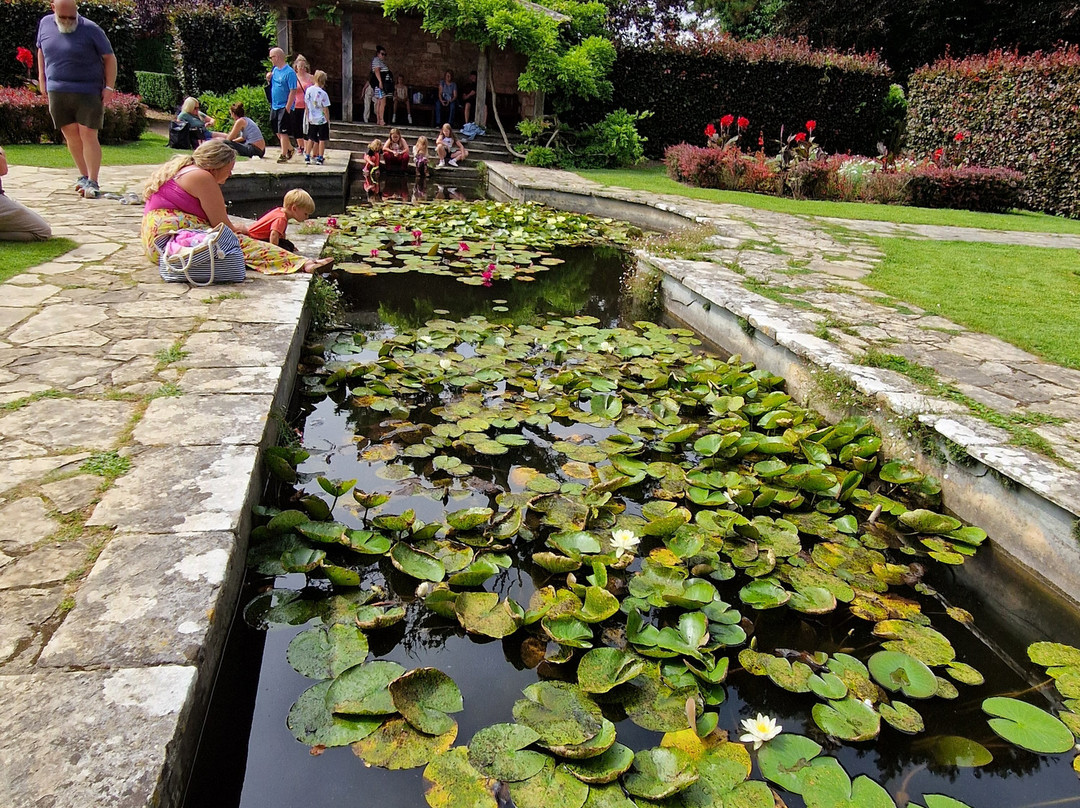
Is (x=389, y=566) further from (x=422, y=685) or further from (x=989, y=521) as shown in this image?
(x=989, y=521)

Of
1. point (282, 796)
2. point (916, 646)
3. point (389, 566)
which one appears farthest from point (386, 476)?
point (916, 646)

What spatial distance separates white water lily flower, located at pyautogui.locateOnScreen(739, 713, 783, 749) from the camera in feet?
5.11

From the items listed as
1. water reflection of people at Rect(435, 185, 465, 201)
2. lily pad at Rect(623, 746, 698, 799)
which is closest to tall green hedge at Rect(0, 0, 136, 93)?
water reflection of people at Rect(435, 185, 465, 201)

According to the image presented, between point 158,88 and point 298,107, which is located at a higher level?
point 158,88

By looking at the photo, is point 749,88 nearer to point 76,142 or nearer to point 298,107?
point 298,107

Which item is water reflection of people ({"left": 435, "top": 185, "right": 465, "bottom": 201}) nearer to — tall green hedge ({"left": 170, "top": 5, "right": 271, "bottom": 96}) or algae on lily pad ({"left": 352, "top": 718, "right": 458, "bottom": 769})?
tall green hedge ({"left": 170, "top": 5, "right": 271, "bottom": 96})

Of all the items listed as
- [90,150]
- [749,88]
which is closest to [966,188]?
[749,88]

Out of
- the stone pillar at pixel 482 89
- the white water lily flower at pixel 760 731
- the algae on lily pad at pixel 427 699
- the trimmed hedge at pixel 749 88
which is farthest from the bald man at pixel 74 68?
the trimmed hedge at pixel 749 88

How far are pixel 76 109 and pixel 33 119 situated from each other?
5007 millimetres

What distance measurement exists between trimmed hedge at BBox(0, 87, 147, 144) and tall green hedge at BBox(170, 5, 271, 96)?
4829 mm

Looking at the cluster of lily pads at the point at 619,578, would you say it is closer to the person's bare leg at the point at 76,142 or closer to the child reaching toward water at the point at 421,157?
the person's bare leg at the point at 76,142

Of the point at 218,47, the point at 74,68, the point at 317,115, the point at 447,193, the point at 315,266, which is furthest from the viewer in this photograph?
the point at 218,47

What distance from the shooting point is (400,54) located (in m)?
16.6

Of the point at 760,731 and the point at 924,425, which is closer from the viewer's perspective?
the point at 760,731
